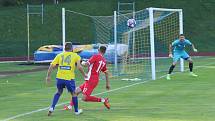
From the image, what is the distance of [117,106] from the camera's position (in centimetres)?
1648

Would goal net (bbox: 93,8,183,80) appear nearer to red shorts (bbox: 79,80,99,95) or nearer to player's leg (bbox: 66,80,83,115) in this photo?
red shorts (bbox: 79,80,99,95)

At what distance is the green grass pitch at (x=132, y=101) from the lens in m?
14.3

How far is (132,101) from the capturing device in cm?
1767

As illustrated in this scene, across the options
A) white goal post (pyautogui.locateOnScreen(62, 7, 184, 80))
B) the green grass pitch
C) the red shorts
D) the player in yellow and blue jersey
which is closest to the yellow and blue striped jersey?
the player in yellow and blue jersey

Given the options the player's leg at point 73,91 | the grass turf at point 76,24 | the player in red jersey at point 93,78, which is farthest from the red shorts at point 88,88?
the grass turf at point 76,24

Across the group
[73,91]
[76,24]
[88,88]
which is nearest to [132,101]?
[88,88]

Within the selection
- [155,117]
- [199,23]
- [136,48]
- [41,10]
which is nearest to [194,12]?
[199,23]

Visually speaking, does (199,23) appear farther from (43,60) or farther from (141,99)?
(141,99)

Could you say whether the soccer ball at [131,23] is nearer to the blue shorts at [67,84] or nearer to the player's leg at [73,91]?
the player's leg at [73,91]

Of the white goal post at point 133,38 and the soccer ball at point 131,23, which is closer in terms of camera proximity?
the white goal post at point 133,38

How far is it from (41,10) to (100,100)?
46779mm

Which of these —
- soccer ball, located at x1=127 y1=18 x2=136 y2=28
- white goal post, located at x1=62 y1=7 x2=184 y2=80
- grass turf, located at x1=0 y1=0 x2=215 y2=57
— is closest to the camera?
white goal post, located at x1=62 y1=7 x2=184 y2=80

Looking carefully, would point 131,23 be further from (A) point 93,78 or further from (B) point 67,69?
(B) point 67,69

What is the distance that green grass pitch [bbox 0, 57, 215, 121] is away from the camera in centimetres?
1434
